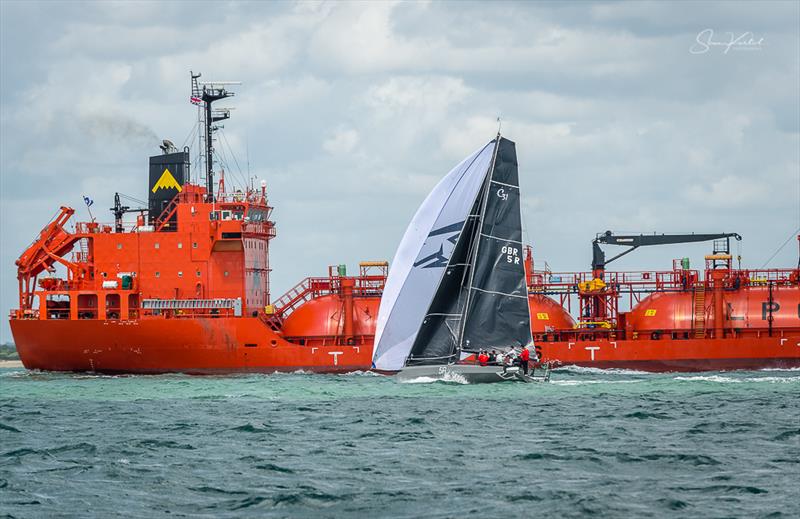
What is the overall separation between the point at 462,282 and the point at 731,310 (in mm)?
14847

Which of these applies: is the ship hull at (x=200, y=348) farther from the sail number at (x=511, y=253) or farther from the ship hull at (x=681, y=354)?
the sail number at (x=511, y=253)

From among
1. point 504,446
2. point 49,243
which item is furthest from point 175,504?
point 49,243

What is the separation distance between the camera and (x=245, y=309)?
51844mm

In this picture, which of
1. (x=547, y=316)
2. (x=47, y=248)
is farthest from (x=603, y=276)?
(x=47, y=248)

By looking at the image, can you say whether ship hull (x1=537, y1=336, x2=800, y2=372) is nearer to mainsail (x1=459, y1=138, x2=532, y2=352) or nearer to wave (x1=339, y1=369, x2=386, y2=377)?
wave (x1=339, y1=369, x2=386, y2=377)

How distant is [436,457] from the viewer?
922 inches

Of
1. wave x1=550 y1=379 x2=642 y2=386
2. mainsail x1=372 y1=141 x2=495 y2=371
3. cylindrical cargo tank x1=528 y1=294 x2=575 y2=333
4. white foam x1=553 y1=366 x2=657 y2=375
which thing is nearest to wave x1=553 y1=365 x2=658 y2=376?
white foam x1=553 y1=366 x2=657 y2=375

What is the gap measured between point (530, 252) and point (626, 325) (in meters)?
5.15

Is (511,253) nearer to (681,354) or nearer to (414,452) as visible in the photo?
(681,354)

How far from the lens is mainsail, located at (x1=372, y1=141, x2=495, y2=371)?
1585 inches

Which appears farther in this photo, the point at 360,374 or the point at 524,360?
the point at 360,374

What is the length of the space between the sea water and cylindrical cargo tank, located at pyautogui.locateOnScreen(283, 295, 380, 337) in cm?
1161

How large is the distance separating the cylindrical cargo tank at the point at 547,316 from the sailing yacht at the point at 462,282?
1062cm

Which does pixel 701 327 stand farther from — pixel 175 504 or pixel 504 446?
pixel 175 504
